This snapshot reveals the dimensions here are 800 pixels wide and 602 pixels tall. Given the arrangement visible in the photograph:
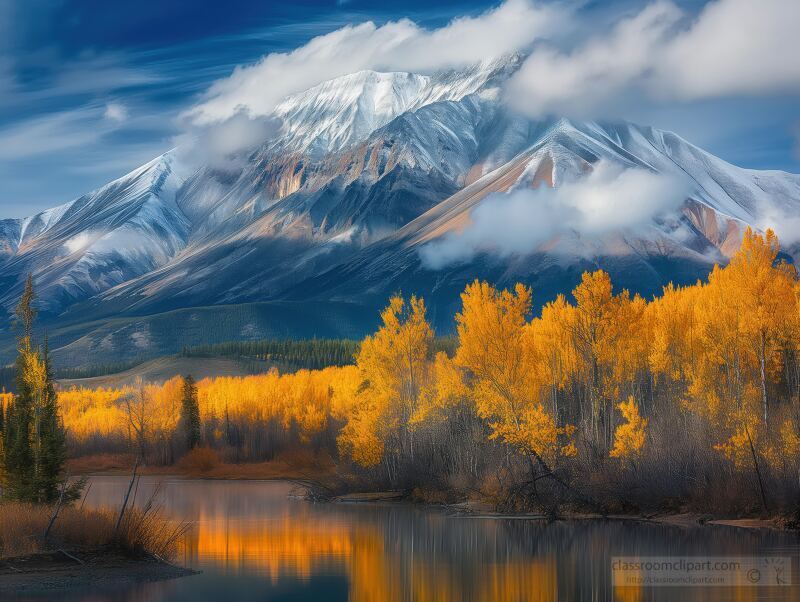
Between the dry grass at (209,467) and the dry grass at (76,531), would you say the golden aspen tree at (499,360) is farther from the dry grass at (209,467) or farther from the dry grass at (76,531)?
the dry grass at (209,467)

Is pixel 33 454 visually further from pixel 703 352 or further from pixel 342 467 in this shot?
pixel 703 352

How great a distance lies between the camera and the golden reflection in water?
3441 cm

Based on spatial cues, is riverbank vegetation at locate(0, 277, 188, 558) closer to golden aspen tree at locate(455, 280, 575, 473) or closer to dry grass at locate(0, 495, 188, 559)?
dry grass at locate(0, 495, 188, 559)

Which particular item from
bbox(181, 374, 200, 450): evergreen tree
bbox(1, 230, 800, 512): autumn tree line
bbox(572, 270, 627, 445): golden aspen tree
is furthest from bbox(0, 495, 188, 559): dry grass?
bbox(181, 374, 200, 450): evergreen tree

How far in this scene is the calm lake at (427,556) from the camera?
110 feet

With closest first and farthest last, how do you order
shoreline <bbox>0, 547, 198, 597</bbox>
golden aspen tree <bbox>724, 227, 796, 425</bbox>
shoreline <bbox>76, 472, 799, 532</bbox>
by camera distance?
1. shoreline <bbox>0, 547, 198, 597</bbox>
2. shoreline <bbox>76, 472, 799, 532</bbox>
3. golden aspen tree <bbox>724, 227, 796, 425</bbox>

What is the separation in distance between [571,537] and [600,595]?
1476 cm

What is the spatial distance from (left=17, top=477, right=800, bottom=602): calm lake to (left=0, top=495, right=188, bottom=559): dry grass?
1.98m

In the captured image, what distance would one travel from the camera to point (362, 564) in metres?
41.4

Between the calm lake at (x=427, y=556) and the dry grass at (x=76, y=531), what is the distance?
1.98m

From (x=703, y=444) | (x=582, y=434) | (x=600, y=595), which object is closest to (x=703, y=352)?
(x=582, y=434)

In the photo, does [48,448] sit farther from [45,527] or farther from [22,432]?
[45,527]

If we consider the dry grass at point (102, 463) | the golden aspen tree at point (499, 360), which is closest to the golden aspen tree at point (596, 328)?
the golden aspen tree at point (499, 360)

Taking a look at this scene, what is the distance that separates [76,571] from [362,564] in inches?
470
